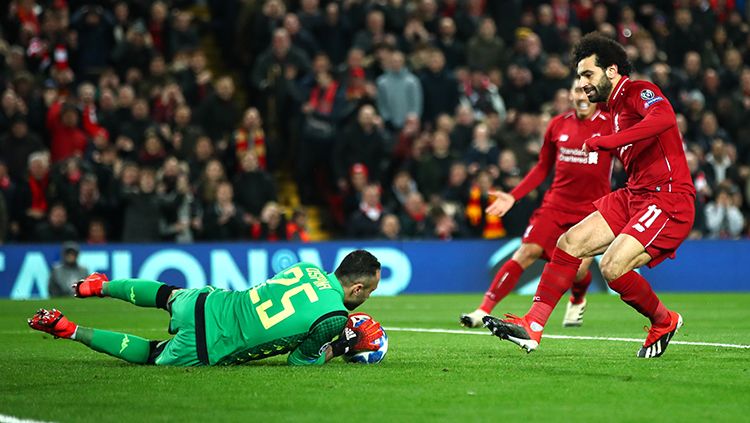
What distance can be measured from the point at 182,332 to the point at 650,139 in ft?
12.3

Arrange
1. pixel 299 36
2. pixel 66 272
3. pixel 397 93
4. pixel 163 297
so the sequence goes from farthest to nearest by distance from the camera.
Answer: pixel 299 36 → pixel 397 93 → pixel 66 272 → pixel 163 297

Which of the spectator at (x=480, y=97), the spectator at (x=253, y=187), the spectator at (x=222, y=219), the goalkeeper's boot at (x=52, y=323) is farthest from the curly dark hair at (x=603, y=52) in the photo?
the spectator at (x=480, y=97)

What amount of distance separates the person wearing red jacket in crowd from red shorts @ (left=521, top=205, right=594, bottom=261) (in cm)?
926

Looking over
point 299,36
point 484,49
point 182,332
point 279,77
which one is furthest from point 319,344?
point 484,49

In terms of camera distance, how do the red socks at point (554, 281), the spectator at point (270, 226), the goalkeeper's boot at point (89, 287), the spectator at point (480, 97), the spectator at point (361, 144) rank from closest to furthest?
the goalkeeper's boot at point (89, 287), the red socks at point (554, 281), the spectator at point (270, 226), the spectator at point (361, 144), the spectator at point (480, 97)

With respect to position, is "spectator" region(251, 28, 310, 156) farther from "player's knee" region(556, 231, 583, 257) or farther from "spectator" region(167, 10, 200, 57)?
Answer: "player's knee" region(556, 231, 583, 257)

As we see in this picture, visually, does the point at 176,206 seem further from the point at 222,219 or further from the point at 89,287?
the point at 89,287

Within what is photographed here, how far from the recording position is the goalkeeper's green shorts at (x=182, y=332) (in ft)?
29.1

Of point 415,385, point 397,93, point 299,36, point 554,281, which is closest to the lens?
point 415,385

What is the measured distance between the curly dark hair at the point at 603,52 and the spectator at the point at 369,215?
35.1 feet

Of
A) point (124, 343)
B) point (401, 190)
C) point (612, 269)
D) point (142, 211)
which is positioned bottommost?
point (142, 211)

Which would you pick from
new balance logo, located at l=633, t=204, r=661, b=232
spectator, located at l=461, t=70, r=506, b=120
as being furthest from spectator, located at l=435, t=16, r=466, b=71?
new balance logo, located at l=633, t=204, r=661, b=232

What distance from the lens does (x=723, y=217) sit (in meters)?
22.1

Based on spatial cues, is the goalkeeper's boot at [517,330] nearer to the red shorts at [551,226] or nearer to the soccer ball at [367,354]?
the soccer ball at [367,354]
